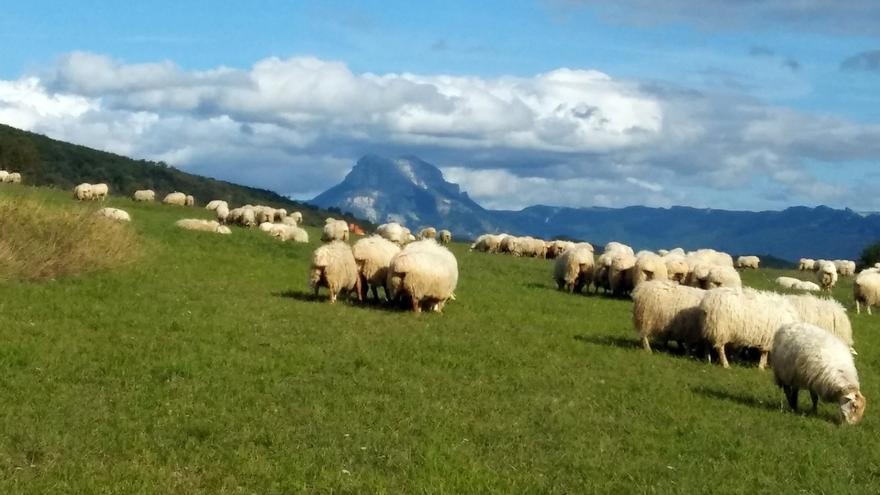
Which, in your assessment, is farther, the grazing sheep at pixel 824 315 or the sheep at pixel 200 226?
the sheep at pixel 200 226

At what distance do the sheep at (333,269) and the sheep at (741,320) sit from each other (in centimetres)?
860

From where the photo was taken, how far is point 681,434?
12711 millimetres

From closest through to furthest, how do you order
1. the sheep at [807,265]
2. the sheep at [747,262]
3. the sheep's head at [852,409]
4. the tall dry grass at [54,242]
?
1. the sheep's head at [852,409]
2. the tall dry grass at [54,242]
3. the sheep at [807,265]
4. the sheep at [747,262]

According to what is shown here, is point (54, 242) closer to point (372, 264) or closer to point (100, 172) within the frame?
point (372, 264)

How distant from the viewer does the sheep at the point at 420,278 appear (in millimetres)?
22703

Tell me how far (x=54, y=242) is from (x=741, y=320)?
15.7m

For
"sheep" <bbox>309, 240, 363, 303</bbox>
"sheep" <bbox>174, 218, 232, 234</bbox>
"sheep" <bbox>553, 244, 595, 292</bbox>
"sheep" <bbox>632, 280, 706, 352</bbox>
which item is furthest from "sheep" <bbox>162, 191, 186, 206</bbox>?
"sheep" <bbox>632, 280, 706, 352</bbox>

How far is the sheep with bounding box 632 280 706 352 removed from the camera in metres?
20.3

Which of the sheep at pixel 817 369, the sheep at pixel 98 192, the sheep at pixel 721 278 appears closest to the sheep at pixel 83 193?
the sheep at pixel 98 192

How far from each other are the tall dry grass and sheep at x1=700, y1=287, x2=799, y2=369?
14334 mm

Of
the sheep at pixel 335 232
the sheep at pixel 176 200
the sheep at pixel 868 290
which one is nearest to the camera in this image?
the sheep at pixel 868 290

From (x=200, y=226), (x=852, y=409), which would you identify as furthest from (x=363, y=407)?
(x=200, y=226)

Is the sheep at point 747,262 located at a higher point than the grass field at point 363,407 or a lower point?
A: higher

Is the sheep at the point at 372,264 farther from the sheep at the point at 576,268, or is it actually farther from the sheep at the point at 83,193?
the sheep at the point at 83,193
